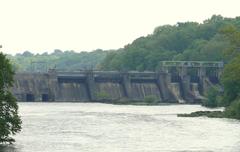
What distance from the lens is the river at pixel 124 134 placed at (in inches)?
3041

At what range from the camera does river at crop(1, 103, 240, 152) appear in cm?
7725

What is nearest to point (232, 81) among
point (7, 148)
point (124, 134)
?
point (124, 134)

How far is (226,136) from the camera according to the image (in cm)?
8969

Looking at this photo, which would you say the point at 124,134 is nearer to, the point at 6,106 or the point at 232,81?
the point at 6,106

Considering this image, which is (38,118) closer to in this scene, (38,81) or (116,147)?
(116,147)

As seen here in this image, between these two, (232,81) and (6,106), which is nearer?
(6,106)

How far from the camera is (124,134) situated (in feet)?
301

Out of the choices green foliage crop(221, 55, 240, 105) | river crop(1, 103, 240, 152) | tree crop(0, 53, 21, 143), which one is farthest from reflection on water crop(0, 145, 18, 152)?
green foliage crop(221, 55, 240, 105)

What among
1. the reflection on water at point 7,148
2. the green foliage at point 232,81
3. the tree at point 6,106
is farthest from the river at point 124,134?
the green foliage at point 232,81

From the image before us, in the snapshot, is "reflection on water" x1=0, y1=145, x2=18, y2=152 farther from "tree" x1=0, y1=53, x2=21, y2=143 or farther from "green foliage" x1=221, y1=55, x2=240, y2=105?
"green foliage" x1=221, y1=55, x2=240, y2=105

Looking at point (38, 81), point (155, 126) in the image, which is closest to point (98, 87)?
point (38, 81)

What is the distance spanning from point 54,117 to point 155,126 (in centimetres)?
2033

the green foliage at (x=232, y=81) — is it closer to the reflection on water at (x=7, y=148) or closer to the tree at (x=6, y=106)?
the tree at (x=6, y=106)

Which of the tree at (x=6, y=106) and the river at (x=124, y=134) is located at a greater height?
the tree at (x=6, y=106)
